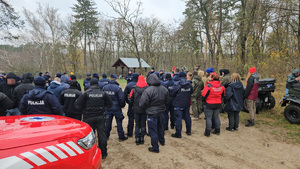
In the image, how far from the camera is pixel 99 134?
12.5ft

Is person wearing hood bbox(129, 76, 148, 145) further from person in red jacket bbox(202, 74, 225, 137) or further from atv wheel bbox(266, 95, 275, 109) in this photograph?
atv wheel bbox(266, 95, 275, 109)

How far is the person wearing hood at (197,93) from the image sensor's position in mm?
6434

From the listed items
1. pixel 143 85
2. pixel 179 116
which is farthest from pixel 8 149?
pixel 179 116

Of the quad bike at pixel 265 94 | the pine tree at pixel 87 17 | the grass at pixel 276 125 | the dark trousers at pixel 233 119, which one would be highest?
the pine tree at pixel 87 17

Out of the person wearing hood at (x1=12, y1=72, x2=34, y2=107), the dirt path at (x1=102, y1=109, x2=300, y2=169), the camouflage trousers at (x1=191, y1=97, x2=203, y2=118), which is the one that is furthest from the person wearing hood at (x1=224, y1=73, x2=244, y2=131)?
the person wearing hood at (x1=12, y1=72, x2=34, y2=107)

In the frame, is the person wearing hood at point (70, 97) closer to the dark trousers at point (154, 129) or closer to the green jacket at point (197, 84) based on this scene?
the dark trousers at point (154, 129)

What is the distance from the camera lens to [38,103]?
3.52 m

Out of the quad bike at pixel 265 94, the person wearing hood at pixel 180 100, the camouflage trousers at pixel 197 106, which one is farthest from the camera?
the camouflage trousers at pixel 197 106

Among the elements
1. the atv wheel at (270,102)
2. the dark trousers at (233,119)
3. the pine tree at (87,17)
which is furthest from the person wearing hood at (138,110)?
the pine tree at (87,17)

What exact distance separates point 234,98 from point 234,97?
34 mm

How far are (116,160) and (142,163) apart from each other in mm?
604

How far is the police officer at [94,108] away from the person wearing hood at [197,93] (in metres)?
3.86

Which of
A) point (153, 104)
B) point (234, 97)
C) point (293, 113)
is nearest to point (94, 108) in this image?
point (153, 104)

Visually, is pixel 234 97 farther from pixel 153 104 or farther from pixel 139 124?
pixel 139 124
